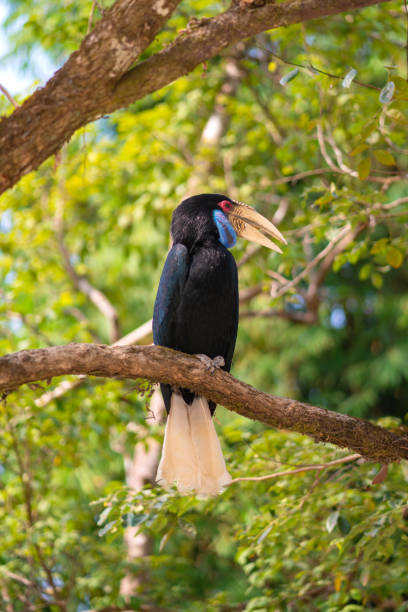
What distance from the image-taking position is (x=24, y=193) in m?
6.03

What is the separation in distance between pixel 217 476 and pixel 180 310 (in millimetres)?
785

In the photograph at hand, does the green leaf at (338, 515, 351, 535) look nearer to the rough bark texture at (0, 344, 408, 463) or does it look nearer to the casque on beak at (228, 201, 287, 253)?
the rough bark texture at (0, 344, 408, 463)

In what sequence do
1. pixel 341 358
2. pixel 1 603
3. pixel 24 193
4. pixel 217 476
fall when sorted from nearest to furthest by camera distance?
pixel 217 476, pixel 1 603, pixel 24 193, pixel 341 358

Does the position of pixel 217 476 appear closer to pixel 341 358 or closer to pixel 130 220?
pixel 130 220

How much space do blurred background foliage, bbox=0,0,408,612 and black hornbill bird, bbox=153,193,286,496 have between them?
0.23 metres

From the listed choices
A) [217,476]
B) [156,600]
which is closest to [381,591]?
[217,476]

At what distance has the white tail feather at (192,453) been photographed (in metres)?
2.96

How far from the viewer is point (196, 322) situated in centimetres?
309

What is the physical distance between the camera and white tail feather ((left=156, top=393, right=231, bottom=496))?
2963 millimetres

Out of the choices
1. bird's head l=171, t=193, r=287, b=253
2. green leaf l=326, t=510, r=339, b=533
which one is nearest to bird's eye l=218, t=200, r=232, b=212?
bird's head l=171, t=193, r=287, b=253

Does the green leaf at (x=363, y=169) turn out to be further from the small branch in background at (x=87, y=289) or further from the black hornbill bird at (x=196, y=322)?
the small branch in background at (x=87, y=289)

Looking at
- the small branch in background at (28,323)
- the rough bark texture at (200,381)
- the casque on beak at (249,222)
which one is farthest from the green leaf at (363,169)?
the small branch in background at (28,323)

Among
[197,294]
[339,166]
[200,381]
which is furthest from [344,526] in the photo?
[339,166]

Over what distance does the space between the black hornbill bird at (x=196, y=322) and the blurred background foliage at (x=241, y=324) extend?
232 mm
